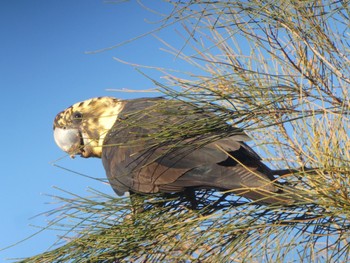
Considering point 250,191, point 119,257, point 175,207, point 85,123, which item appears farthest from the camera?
point 85,123

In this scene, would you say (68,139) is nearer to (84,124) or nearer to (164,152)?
(84,124)

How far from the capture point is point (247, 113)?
2.09 m

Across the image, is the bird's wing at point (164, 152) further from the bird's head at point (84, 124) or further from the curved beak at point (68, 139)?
the curved beak at point (68, 139)

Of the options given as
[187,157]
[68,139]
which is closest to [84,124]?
[68,139]

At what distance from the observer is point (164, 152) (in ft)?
6.95

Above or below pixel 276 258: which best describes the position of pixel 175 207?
above

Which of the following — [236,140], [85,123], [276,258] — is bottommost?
[276,258]

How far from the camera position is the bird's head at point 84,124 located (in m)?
3.13

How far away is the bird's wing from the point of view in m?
2.10

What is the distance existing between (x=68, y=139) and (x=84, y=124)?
0.52 feet

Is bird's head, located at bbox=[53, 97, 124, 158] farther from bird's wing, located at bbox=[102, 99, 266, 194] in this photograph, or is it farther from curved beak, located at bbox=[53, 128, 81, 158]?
bird's wing, located at bbox=[102, 99, 266, 194]

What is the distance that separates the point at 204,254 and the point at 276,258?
0.25 meters

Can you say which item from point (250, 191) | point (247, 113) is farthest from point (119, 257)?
point (247, 113)

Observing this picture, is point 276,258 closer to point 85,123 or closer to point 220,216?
point 220,216
